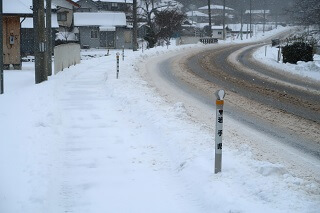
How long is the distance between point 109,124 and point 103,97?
147 inches

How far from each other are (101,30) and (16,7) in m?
31.8

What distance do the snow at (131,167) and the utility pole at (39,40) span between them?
6.09 metres

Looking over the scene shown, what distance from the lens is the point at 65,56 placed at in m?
23.7

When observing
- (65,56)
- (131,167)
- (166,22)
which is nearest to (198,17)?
(166,22)

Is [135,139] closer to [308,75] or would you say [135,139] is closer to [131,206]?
[131,206]

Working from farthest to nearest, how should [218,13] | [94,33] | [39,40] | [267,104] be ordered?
[218,13] < [94,33] < [39,40] < [267,104]

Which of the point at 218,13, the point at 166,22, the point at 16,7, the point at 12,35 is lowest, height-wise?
the point at 12,35

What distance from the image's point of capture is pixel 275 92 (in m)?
14.9

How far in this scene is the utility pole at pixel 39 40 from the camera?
16.4 meters

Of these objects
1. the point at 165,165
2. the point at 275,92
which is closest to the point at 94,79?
the point at 275,92

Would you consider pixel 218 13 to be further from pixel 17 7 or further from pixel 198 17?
pixel 17 7

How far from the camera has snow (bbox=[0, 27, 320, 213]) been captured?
536 cm

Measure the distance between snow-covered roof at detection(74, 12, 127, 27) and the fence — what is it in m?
32.5

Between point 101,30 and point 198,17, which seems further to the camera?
point 198,17
